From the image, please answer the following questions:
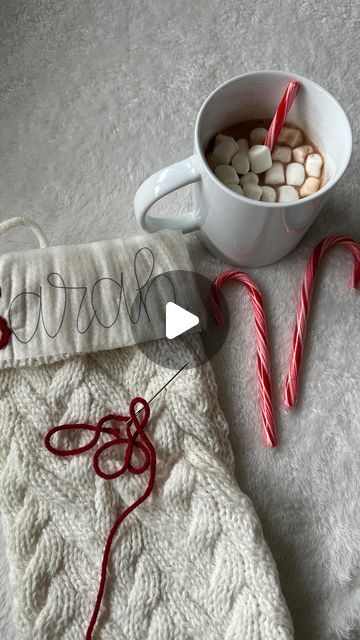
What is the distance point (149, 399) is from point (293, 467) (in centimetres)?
17

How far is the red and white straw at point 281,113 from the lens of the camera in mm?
638

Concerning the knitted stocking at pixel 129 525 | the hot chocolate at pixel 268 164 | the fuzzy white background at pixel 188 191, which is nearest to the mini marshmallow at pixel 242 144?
the hot chocolate at pixel 268 164

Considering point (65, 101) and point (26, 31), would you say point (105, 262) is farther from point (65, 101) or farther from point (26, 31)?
point (26, 31)

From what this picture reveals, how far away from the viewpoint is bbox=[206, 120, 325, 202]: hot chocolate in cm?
Result: 65

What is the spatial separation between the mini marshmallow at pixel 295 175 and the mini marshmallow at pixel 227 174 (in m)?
0.06

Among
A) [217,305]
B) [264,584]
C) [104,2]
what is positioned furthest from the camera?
[104,2]

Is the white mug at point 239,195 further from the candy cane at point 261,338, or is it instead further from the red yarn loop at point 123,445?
the red yarn loop at point 123,445

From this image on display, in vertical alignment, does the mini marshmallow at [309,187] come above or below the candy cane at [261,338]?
above

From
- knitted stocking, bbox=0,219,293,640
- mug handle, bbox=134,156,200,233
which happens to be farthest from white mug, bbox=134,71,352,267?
knitted stocking, bbox=0,219,293,640

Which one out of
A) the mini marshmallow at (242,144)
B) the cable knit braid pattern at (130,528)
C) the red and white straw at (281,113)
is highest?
the red and white straw at (281,113)

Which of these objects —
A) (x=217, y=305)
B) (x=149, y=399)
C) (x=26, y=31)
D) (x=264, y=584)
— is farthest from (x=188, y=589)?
(x=26, y=31)

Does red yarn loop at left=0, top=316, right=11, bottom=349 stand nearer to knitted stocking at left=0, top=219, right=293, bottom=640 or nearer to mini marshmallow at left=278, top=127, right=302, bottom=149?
knitted stocking at left=0, top=219, right=293, bottom=640

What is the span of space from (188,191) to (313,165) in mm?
166

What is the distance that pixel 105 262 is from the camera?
0.66 meters
